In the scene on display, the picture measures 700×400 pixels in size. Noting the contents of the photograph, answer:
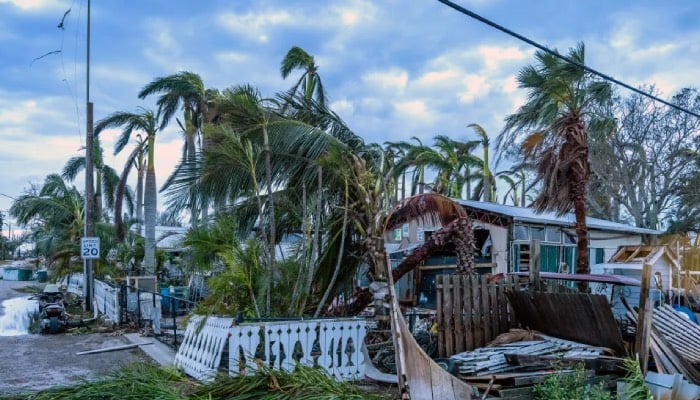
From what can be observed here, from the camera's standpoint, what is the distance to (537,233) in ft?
59.0

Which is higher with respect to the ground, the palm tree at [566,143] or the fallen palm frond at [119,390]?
the palm tree at [566,143]

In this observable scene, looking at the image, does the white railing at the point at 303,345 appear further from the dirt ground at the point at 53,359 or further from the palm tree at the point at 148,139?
the palm tree at the point at 148,139

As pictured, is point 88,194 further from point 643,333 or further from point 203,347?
point 643,333

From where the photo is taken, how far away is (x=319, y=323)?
7.99 metres

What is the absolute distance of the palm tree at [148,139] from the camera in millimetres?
18688

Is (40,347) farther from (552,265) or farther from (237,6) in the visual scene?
(552,265)

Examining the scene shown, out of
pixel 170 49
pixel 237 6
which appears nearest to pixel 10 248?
pixel 170 49

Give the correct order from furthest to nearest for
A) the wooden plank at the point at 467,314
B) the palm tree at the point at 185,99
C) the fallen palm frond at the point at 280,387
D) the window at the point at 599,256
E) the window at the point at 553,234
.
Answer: the window at the point at 599,256 → the palm tree at the point at 185,99 → the window at the point at 553,234 → the wooden plank at the point at 467,314 → the fallen palm frond at the point at 280,387

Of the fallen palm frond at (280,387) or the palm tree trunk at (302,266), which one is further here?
the palm tree trunk at (302,266)

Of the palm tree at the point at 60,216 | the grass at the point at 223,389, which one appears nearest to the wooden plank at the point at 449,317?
the grass at the point at 223,389

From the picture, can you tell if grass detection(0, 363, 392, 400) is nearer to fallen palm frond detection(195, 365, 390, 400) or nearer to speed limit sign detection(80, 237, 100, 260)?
fallen palm frond detection(195, 365, 390, 400)

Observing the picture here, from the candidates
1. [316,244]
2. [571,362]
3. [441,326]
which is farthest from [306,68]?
[571,362]

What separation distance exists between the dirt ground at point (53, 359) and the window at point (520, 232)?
1136cm

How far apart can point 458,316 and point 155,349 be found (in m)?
5.78
